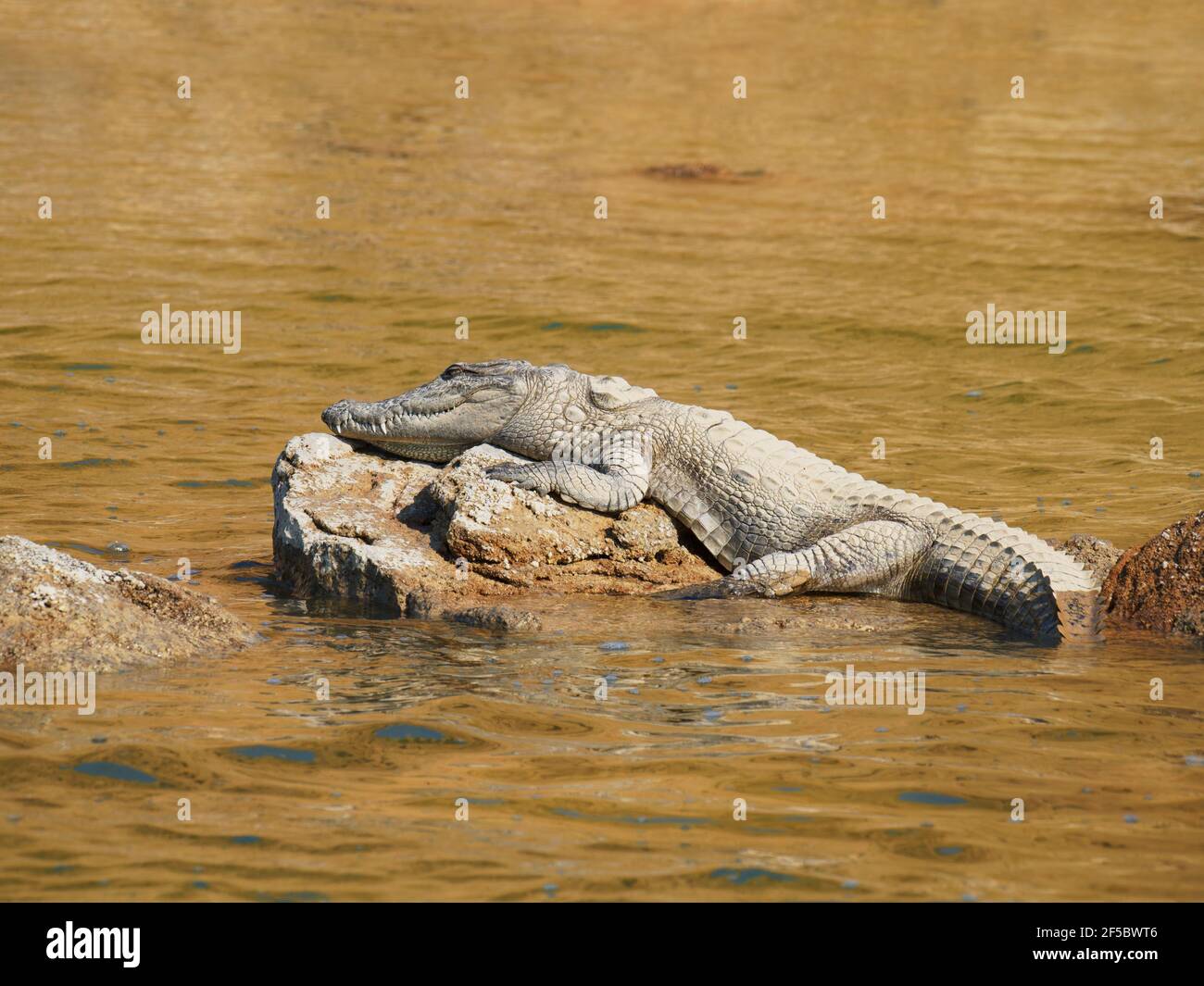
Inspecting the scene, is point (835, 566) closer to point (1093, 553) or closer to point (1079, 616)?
point (1079, 616)

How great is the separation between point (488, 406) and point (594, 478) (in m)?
0.95

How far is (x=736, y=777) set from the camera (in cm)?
508

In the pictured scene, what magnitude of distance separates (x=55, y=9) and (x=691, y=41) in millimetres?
11928

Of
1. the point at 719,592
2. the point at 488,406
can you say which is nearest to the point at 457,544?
the point at 488,406

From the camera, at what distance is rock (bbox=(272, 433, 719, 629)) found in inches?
293

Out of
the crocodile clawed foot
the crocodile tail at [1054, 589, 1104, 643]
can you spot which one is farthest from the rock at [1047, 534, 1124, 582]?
the crocodile clawed foot

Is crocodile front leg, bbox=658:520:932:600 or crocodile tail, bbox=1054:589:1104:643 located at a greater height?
crocodile front leg, bbox=658:520:932:600

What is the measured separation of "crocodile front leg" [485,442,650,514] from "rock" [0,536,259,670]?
1640 millimetres

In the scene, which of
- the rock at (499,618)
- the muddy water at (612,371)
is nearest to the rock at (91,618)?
the muddy water at (612,371)

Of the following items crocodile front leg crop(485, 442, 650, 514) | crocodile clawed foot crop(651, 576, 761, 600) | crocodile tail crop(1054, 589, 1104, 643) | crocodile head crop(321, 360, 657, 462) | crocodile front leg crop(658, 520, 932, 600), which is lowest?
crocodile tail crop(1054, 589, 1104, 643)

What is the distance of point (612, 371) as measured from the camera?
49.0 feet

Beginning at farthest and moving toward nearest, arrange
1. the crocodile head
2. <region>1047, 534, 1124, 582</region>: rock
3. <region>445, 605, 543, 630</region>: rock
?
the crocodile head < <region>1047, 534, 1124, 582</region>: rock < <region>445, 605, 543, 630</region>: rock

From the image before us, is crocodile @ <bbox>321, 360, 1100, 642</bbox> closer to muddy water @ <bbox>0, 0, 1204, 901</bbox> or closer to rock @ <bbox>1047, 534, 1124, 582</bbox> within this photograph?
rock @ <bbox>1047, 534, 1124, 582</bbox>

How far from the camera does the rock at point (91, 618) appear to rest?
6129 millimetres
